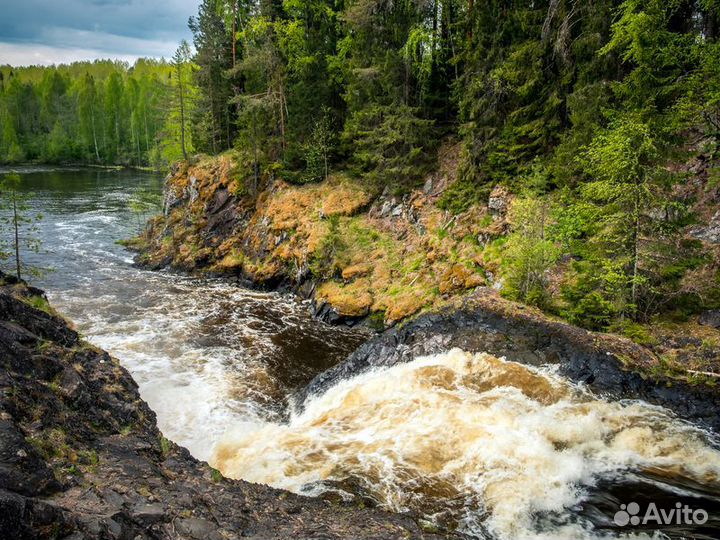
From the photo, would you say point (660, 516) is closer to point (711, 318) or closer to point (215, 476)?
point (711, 318)

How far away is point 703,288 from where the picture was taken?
11234mm

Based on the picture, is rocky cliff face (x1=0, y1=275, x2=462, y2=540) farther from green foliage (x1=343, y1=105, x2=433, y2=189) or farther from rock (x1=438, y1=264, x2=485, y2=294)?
green foliage (x1=343, y1=105, x2=433, y2=189)

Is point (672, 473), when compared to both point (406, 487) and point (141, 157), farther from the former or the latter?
point (141, 157)

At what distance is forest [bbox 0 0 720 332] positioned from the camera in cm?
1151

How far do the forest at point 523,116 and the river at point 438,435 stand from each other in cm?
349

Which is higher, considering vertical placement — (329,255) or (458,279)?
(329,255)

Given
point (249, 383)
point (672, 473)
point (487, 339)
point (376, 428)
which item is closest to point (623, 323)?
point (487, 339)

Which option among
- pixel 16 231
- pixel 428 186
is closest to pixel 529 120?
pixel 428 186

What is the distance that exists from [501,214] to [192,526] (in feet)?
51.5

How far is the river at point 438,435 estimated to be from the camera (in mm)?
7445

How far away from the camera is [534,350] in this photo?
38.3 ft

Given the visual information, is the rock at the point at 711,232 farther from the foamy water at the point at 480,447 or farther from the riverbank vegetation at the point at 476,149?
the foamy water at the point at 480,447

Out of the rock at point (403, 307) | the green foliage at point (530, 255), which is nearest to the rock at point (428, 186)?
the rock at point (403, 307)

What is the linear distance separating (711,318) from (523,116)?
10385mm
